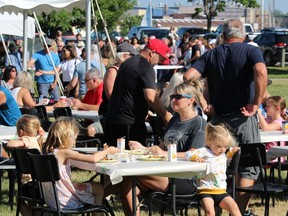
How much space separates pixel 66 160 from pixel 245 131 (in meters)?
1.96

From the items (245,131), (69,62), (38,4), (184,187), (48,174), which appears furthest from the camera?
(69,62)

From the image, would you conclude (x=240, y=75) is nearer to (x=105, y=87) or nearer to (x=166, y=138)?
(x=166, y=138)

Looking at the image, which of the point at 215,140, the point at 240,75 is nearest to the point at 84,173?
the point at 240,75

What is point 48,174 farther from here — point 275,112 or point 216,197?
point 275,112

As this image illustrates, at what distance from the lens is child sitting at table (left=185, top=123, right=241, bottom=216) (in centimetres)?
689

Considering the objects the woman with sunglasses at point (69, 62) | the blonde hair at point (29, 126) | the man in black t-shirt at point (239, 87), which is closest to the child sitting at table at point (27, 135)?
the blonde hair at point (29, 126)

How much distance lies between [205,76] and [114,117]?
1.00m

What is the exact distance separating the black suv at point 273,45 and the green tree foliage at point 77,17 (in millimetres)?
7922

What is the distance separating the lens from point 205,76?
838 centimetres

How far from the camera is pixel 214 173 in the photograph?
6.90 m

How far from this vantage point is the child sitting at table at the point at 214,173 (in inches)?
→ 271

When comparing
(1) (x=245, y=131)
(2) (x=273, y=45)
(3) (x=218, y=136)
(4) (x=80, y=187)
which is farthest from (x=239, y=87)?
(2) (x=273, y=45)

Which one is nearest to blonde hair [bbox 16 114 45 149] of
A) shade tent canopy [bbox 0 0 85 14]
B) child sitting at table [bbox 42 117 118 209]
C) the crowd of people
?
the crowd of people

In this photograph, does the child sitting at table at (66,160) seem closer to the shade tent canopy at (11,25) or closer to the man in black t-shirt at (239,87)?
the man in black t-shirt at (239,87)
